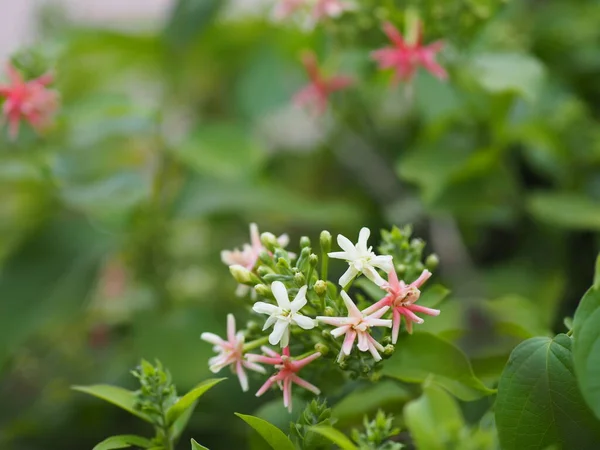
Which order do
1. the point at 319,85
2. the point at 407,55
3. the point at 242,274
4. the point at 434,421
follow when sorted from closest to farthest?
the point at 434,421
the point at 242,274
the point at 407,55
the point at 319,85

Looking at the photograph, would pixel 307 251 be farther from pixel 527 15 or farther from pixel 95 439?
pixel 527 15

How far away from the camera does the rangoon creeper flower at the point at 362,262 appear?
0.40 m

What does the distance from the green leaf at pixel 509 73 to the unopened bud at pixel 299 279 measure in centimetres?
33

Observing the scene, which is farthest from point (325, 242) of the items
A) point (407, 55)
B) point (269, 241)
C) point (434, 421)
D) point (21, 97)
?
point (21, 97)

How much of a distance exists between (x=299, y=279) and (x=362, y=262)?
0.12 feet

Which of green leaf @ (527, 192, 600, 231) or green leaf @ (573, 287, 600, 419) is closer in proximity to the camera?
green leaf @ (573, 287, 600, 419)

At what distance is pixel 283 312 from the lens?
15.9 inches

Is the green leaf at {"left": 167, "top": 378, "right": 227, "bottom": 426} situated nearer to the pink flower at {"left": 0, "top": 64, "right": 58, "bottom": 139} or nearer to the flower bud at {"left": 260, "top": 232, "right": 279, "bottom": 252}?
the flower bud at {"left": 260, "top": 232, "right": 279, "bottom": 252}

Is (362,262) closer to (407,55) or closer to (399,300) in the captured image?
(399,300)

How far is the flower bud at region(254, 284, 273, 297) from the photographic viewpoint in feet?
1.40

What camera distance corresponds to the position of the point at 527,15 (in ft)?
3.23

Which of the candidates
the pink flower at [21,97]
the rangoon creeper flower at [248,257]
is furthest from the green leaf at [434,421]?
the pink flower at [21,97]

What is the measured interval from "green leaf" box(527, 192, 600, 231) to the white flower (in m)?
0.40

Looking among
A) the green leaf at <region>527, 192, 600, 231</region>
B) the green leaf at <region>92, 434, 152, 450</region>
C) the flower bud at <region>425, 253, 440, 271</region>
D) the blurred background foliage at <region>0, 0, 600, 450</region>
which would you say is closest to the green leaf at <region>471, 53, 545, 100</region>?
the blurred background foliage at <region>0, 0, 600, 450</region>
